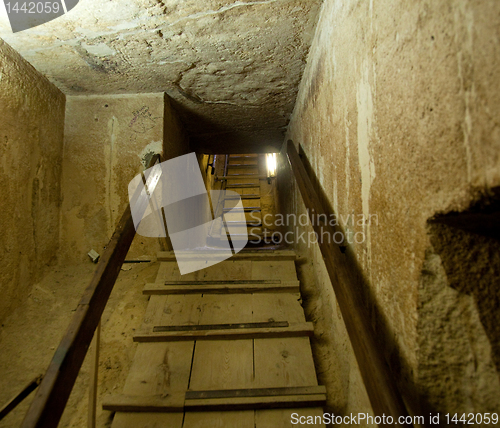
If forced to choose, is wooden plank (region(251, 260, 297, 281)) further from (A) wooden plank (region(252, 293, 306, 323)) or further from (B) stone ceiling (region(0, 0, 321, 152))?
(B) stone ceiling (region(0, 0, 321, 152))

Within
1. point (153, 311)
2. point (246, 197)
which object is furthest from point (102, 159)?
point (246, 197)

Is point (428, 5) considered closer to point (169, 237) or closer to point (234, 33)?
point (234, 33)

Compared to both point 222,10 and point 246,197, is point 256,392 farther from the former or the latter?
point 246,197

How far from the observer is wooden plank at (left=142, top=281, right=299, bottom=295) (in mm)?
1906

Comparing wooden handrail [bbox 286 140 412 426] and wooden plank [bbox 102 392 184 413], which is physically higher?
wooden handrail [bbox 286 140 412 426]

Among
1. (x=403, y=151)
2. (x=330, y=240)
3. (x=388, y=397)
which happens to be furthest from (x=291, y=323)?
(x=403, y=151)

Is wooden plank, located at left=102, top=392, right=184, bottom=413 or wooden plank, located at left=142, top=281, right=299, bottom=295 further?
wooden plank, located at left=142, top=281, right=299, bottom=295

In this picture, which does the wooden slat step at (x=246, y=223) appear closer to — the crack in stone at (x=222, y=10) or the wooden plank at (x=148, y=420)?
the crack in stone at (x=222, y=10)

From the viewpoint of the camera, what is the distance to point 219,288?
6.26 ft

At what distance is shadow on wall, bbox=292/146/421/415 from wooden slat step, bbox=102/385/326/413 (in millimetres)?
529

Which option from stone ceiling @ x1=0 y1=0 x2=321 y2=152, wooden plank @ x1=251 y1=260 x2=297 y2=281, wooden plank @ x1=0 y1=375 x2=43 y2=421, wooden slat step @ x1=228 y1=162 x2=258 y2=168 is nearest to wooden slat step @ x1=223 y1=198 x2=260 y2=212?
wooden slat step @ x1=228 y1=162 x2=258 y2=168

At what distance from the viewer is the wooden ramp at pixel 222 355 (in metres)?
1.27

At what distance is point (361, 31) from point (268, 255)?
1.61 m

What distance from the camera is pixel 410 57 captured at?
0.75 meters
